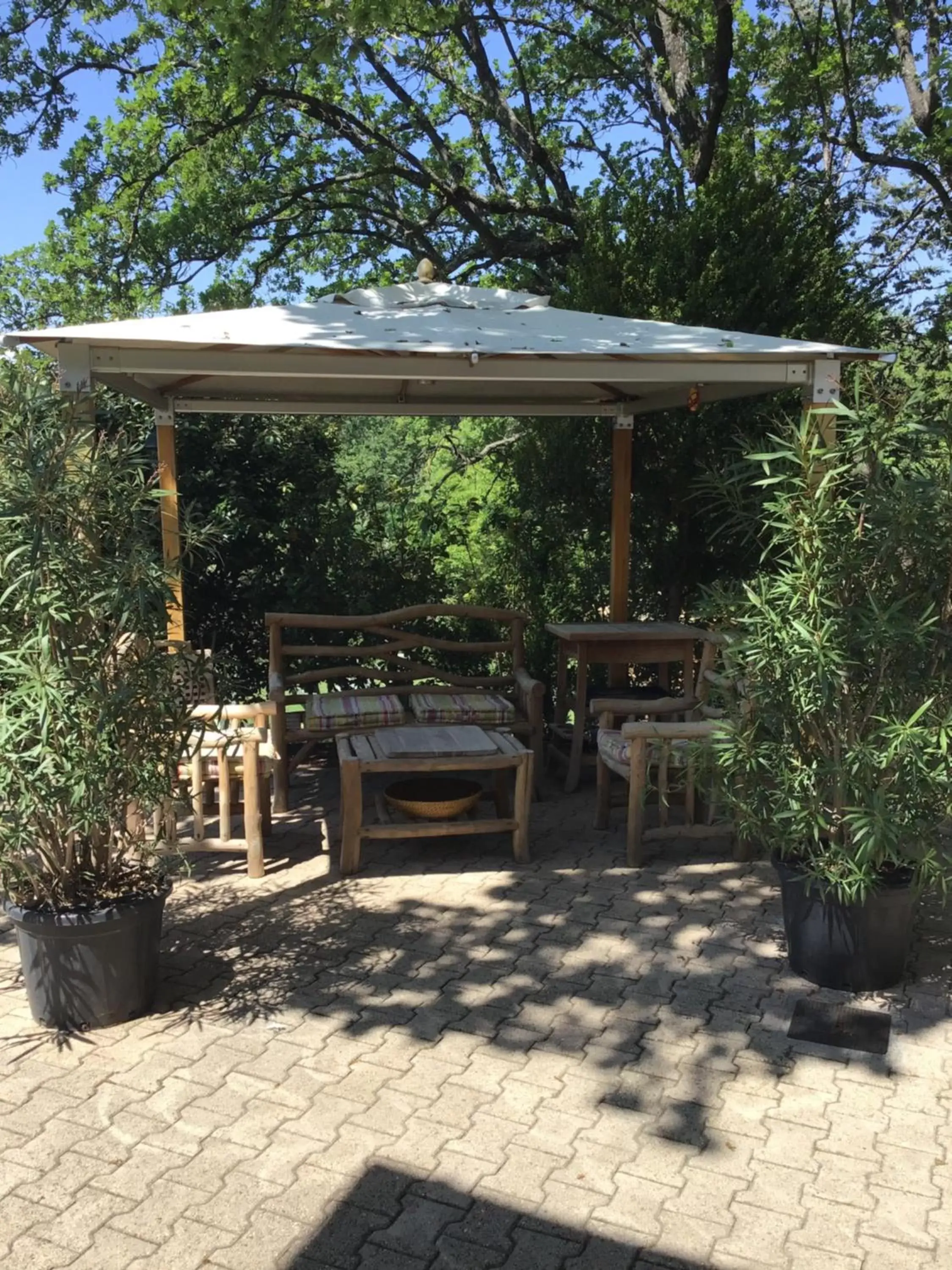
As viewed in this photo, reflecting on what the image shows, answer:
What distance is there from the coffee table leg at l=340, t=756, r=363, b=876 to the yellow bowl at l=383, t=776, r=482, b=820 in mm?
365

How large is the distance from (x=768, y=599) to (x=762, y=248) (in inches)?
171

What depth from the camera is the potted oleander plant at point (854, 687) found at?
3.32 meters

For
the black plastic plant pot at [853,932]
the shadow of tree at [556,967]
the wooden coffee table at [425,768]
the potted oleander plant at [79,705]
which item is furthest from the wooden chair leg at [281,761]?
the black plastic plant pot at [853,932]

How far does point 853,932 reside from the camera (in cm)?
360

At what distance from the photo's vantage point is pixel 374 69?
12336 mm

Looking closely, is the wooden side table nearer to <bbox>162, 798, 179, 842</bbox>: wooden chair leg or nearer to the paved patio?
the paved patio

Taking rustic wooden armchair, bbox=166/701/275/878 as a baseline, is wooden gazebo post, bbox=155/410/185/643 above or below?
above

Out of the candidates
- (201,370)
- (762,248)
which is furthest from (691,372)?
(762,248)

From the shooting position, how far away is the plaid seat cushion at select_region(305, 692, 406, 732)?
566 cm

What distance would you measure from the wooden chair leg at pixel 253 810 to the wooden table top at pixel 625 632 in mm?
2355

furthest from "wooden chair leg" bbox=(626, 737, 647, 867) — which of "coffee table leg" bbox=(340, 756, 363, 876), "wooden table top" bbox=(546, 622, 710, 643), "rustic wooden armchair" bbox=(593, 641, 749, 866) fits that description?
"wooden table top" bbox=(546, 622, 710, 643)

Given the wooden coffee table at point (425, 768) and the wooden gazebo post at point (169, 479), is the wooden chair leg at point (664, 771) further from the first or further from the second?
the wooden gazebo post at point (169, 479)

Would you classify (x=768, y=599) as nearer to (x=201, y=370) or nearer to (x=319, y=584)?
(x=201, y=370)

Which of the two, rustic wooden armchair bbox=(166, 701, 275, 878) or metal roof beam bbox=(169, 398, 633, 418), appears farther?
metal roof beam bbox=(169, 398, 633, 418)
